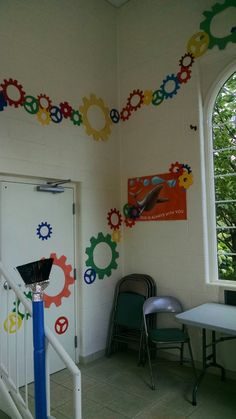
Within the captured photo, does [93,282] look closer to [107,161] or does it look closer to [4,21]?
[107,161]

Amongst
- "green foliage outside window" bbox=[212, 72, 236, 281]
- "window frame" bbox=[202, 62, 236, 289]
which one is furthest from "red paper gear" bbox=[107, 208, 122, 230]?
"green foliage outside window" bbox=[212, 72, 236, 281]

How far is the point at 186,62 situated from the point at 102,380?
347cm

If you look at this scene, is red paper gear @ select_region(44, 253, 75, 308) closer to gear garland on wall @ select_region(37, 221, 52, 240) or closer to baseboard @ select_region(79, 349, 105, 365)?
gear garland on wall @ select_region(37, 221, 52, 240)

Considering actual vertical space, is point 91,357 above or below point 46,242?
below


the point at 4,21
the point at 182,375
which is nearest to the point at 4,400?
the point at 182,375

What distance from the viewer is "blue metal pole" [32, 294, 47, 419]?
1854 mm

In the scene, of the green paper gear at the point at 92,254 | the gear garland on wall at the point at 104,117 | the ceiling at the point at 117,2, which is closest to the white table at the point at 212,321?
the green paper gear at the point at 92,254

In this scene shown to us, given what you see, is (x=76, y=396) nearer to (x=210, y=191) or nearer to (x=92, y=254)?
(x=92, y=254)

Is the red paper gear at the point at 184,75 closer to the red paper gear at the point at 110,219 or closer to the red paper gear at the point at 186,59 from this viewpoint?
the red paper gear at the point at 186,59

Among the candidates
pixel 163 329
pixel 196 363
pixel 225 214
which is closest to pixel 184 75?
pixel 225 214

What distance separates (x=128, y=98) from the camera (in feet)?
Answer: 13.5

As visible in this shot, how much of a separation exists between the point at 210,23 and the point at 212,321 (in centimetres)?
298

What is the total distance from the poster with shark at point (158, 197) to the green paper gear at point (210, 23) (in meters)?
1.41

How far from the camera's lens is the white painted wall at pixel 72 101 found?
312 centimetres
